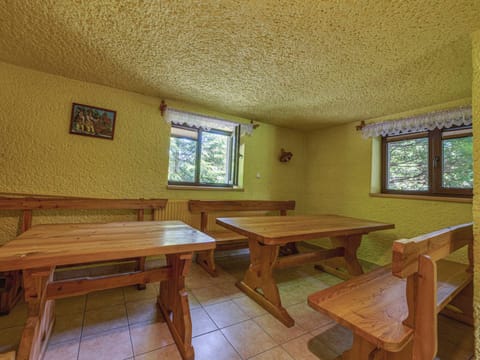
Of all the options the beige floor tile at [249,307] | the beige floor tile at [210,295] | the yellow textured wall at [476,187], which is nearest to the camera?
the yellow textured wall at [476,187]

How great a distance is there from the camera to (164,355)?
1.27 metres

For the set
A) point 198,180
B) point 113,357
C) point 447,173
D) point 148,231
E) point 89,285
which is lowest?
point 113,357

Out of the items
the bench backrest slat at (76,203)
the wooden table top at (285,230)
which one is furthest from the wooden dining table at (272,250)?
the bench backrest slat at (76,203)

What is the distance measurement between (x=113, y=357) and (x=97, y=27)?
6.95ft

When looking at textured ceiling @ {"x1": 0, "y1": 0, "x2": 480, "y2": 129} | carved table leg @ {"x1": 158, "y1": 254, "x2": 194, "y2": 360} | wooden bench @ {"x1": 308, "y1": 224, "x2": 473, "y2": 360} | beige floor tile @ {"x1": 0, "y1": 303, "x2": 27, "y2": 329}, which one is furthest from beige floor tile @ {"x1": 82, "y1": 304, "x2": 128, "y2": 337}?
textured ceiling @ {"x1": 0, "y1": 0, "x2": 480, "y2": 129}

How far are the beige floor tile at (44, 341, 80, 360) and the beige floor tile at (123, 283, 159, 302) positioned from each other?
0.55m

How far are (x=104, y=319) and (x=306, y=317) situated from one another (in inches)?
60.3

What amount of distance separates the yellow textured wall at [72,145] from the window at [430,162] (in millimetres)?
2449

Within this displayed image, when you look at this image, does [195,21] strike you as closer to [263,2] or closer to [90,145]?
[263,2]

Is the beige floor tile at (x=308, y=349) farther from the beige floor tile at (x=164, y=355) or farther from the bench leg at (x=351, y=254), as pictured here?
the bench leg at (x=351, y=254)

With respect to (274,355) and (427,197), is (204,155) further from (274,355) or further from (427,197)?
(427,197)

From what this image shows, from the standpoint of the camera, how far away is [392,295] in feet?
4.03

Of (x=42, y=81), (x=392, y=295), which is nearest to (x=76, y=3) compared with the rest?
(x=42, y=81)

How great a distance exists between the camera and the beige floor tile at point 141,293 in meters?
1.90
